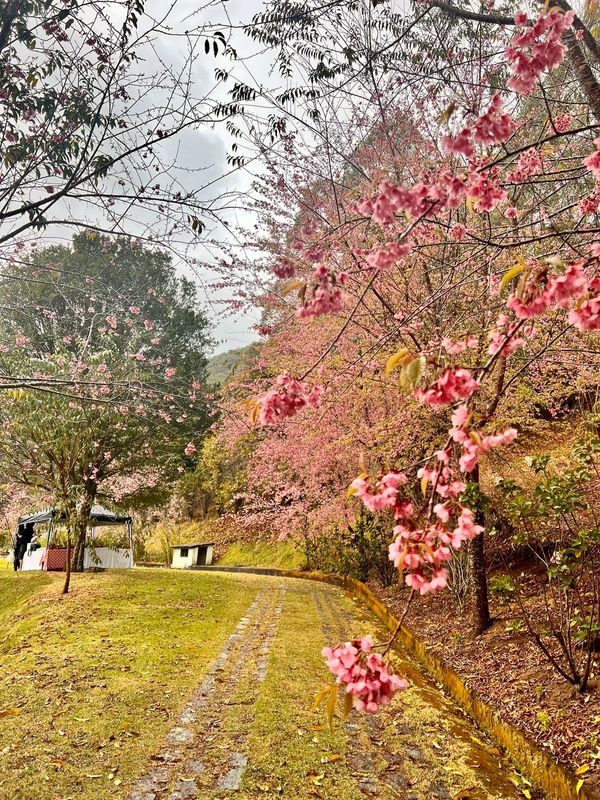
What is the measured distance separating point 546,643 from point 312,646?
2479 millimetres

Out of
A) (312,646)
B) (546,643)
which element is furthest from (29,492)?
(546,643)

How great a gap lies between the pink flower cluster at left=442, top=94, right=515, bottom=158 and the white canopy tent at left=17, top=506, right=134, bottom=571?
11495 millimetres

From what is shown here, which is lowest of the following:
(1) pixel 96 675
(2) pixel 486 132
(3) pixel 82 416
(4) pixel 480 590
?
(1) pixel 96 675

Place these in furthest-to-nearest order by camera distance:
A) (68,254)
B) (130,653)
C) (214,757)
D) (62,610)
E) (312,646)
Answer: (68,254), (62,610), (312,646), (130,653), (214,757)

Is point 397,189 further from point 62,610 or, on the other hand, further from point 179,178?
point 62,610

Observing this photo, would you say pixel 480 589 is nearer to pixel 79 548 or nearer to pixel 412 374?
pixel 412 374

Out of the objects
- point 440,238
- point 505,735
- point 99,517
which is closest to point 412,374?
point 505,735

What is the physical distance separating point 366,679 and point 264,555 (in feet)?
58.2

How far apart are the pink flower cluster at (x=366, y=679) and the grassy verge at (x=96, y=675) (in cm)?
215

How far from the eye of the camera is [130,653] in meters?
5.34

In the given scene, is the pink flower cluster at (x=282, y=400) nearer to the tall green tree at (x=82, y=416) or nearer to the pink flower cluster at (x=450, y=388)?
the pink flower cluster at (x=450, y=388)

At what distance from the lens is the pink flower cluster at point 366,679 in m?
1.37

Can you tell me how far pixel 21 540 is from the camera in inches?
632

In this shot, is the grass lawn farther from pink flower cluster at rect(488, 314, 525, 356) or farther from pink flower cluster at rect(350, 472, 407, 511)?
pink flower cluster at rect(488, 314, 525, 356)
